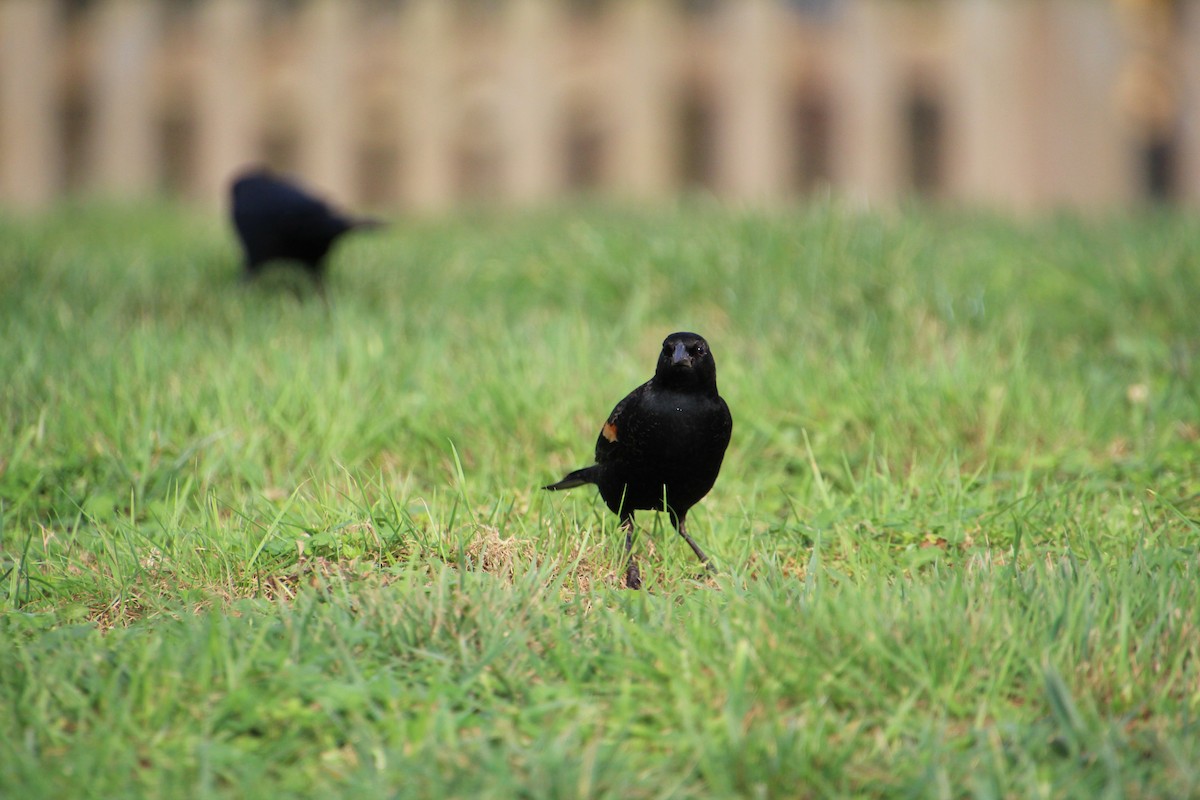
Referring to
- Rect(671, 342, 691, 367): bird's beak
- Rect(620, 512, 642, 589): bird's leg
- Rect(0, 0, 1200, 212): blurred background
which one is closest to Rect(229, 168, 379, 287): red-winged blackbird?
Rect(620, 512, 642, 589): bird's leg

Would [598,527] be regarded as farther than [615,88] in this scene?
No

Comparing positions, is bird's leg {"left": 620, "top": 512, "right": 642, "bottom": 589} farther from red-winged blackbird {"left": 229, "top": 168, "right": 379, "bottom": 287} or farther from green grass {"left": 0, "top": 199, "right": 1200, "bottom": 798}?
red-winged blackbird {"left": 229, "top": 168, "right": 379, "bottom": 287}

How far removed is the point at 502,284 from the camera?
192 inches

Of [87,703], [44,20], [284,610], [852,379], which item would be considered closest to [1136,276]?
[852,379]

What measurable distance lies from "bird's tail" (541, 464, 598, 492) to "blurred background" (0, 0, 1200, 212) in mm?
3830

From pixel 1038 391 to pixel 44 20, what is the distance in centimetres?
630

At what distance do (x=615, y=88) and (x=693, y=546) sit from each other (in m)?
4.75

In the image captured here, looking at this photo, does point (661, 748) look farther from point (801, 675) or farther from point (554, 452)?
point (554, 452)

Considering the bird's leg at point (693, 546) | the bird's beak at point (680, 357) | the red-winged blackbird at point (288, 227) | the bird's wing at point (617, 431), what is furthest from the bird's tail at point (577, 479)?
the red-winged blackbird at point (288, 227)

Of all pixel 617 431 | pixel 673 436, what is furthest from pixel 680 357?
pixel 617 431

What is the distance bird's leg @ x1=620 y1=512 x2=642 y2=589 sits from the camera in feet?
8.46

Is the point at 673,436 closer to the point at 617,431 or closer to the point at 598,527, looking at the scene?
the point at 617,431

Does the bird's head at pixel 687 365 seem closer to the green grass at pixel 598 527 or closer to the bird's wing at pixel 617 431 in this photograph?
the bird's wing at pixel 617 431

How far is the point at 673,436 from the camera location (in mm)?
2574
